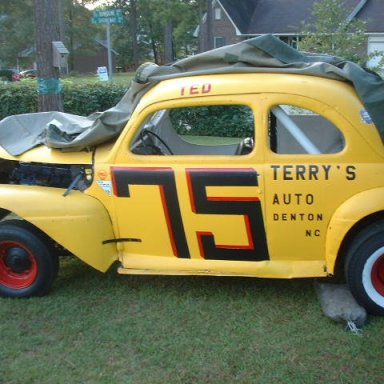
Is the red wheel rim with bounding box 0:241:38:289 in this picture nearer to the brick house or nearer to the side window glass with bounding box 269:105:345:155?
the side window glass with bounding box 269:105:345:155

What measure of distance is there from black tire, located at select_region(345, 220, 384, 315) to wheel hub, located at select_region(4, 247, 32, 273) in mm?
2482

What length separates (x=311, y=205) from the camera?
13.3ft

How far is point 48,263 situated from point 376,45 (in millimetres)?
28443

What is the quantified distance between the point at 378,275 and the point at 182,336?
1475mm

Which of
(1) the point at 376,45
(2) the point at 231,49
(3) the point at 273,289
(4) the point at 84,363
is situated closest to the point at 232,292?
(3) the point at 273,289

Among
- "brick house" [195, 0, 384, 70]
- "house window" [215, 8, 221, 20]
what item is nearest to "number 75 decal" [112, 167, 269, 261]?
"brick house" [195, 0, 384, 70]

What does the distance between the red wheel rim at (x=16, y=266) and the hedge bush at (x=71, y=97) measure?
7860 mm

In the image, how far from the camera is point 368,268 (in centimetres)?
402

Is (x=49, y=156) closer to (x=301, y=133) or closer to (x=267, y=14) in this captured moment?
(x=301, y=133)

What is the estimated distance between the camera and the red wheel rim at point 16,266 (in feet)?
15.0

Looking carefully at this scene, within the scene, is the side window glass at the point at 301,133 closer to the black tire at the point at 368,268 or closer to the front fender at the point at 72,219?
the black tire at the point at 368,268

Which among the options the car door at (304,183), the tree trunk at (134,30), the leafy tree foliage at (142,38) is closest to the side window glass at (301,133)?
the car door at (304,183)

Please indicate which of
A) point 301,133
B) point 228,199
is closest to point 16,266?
point 228,199

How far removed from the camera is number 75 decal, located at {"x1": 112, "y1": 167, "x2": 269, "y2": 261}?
13.5 feet
